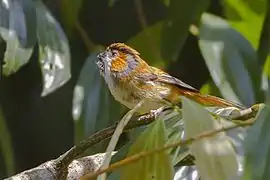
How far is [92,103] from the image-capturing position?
4.44 feet

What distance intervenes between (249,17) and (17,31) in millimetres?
552

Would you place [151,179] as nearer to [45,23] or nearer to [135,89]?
[135,89]

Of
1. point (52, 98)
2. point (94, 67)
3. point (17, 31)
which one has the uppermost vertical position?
point (17, 31)

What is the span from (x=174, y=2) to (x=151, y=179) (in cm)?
89

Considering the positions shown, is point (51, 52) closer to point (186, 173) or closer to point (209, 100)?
point (209, 100)

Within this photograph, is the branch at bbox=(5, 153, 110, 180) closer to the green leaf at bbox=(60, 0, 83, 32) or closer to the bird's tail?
the bird's tail

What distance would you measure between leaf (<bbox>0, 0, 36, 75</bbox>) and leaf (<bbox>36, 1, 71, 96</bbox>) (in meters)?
0.08

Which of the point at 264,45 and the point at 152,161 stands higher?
the point at 152,161


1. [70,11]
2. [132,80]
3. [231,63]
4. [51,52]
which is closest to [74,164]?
[132,80]

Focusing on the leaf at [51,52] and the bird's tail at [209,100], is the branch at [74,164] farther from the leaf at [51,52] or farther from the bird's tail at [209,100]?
the leaf at [51,52]

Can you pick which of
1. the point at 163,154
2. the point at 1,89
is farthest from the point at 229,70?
the point at 1,89

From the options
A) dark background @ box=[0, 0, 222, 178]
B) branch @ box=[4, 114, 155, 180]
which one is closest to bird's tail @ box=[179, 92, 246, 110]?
branch @ box=[4, 114, 155, 180]

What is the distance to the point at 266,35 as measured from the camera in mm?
1430

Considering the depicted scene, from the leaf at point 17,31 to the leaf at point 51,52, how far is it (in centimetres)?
8
